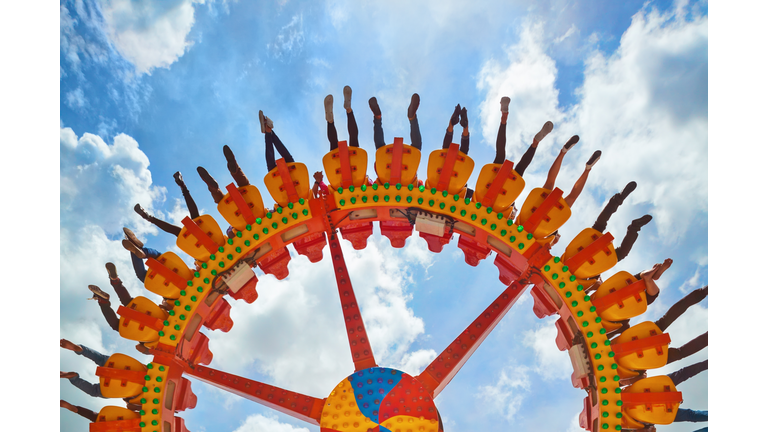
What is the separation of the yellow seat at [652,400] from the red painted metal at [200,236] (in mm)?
7692

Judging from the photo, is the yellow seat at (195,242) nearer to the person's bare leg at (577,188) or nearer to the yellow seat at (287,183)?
the yellow seat at (287,183)

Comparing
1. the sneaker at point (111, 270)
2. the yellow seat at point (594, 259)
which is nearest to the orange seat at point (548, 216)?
the yellow seat at point (594, 259)

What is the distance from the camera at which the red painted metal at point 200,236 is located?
28.6 ft

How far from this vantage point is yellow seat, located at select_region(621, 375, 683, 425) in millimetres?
7625

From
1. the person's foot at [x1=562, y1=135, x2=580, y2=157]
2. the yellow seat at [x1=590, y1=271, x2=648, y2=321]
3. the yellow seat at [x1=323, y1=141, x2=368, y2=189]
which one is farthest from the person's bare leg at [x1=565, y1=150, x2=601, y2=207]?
the yellow seat at [x1=323, y1=141, x2=368, y2=189]

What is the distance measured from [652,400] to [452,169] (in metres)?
5.09

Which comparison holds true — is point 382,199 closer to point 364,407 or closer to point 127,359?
point 364,407

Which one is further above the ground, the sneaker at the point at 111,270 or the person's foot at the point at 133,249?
the person's foot at the point at 133,249

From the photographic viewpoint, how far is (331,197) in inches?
347

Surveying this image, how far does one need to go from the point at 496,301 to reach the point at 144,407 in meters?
6.60

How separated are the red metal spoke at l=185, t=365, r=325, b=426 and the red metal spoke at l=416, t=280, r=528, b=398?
1923mm

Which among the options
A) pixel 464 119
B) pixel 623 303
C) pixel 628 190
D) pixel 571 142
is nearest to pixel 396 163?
pixel 464 119

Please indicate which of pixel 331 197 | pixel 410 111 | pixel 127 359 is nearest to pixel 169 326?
pixel 127 359

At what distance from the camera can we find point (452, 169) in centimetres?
864
